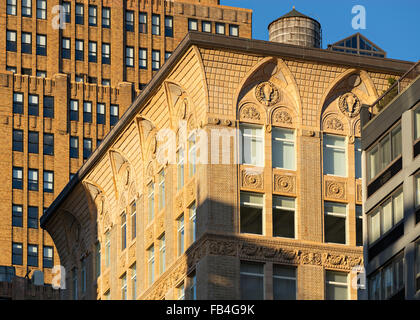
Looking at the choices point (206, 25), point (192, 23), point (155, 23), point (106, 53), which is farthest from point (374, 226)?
point (155, 23)

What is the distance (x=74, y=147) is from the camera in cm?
14812

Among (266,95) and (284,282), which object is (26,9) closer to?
(266,95)

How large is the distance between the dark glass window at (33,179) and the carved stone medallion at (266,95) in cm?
7216

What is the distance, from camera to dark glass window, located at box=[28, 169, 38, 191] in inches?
5738

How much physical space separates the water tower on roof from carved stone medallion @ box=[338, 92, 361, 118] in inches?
264

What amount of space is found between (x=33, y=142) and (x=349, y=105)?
242ft

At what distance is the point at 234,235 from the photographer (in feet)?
240

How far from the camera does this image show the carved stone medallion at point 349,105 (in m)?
77.9

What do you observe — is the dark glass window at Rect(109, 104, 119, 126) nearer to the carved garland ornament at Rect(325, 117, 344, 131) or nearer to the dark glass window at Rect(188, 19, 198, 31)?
the dark glass window at Rect(188, 19, 198, 31)

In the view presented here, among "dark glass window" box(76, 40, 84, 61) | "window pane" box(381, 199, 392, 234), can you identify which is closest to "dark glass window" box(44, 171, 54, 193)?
"dark glass window" box(76, 40, 84, 61)

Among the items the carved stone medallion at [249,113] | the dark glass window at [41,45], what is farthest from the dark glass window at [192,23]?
the carved stone medallion at [249,113]

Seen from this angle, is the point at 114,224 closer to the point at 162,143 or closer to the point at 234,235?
the point at 162,143
